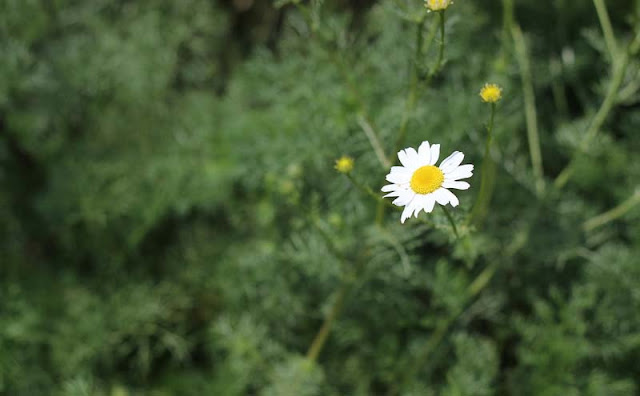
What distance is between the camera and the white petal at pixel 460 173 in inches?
40.9

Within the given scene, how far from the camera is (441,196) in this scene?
105 cm

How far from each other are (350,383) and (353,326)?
0.19 meters

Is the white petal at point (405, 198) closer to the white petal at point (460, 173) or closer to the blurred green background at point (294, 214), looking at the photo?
the white petal at point (460, 173)

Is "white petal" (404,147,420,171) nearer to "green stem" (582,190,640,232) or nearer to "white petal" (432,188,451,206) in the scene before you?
"white petal" (432,188,451,206)

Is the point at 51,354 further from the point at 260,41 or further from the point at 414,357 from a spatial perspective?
the point at 260,41

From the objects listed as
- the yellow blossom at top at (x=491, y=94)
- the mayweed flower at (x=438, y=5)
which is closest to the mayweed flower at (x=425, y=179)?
the yellow blossom at top at (x=491, y=94)

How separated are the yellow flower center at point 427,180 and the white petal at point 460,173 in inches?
0.5

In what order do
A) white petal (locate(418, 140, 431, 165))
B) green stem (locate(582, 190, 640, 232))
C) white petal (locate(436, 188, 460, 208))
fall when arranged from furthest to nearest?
1. green stem (locate(582, 190, 640, 232))
2. white petal (locate(418, 140, 431, 165))
3. white petal (locate(436, 188, 460, 208))

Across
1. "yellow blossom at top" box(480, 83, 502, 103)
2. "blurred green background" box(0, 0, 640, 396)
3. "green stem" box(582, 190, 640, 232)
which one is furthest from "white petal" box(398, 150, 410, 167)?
"green stem" box(582, 190, 640, 232)

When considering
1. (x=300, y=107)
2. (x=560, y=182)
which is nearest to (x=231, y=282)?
(x=300, y=107)

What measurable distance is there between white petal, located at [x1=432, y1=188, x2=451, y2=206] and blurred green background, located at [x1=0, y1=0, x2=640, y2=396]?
41 centimetres

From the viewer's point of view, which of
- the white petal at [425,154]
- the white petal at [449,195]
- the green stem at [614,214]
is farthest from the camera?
the green stem at [614,214]

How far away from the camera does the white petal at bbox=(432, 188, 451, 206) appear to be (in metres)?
1.04

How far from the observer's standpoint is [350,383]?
6.43 feet
